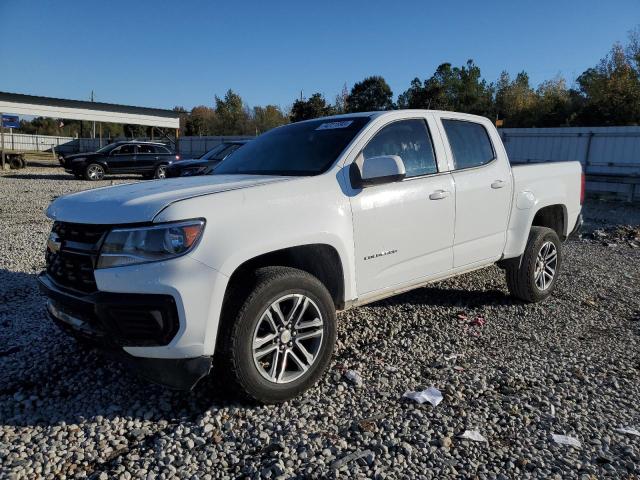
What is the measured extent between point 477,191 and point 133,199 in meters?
2.86

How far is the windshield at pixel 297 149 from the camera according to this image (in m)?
3.65

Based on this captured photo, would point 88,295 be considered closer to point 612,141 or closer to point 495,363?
point 495,363

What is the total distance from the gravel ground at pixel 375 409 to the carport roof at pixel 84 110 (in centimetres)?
3045

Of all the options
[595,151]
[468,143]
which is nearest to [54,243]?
[468,143]

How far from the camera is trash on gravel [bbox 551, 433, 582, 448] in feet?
8.86

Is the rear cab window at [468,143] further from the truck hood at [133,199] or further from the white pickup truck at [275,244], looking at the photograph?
the truck hood at [133,199]

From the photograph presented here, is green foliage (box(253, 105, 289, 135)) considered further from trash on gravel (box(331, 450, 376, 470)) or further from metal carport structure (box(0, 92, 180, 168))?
trash on gravel (box(331, 450, 376, 470))

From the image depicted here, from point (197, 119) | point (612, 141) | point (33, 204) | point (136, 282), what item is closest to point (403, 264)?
point (136, 282)

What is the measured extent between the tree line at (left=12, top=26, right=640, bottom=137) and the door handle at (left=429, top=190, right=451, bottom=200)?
35.5 m

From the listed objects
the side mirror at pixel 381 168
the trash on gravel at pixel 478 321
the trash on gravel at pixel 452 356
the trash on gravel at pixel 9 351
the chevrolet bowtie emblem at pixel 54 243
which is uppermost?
the side mirror at pixel 381 168

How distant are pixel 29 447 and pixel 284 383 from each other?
1412 mm

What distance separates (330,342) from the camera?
127 inches

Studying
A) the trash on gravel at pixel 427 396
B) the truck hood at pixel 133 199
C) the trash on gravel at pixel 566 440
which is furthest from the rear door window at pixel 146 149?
the trash on gravel at pixel 566 440

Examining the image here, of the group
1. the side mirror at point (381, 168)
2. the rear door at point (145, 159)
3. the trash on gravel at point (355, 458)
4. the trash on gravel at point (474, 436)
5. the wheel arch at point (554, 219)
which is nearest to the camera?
the trash on gravel at point (355, 458)
